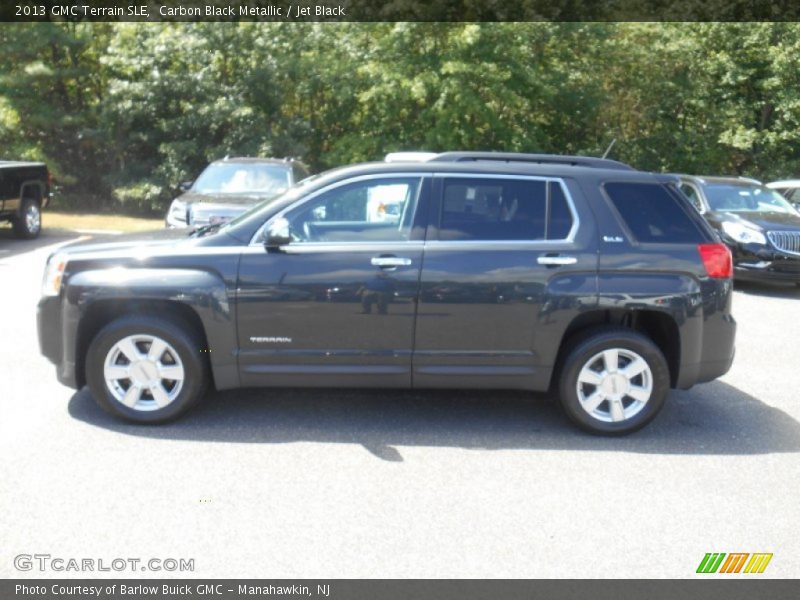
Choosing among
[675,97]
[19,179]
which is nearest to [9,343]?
[19,179]

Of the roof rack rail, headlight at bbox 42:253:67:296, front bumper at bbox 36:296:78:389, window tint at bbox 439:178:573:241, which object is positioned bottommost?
front bumper at bbox 36:296:78:389

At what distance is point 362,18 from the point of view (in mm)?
25000

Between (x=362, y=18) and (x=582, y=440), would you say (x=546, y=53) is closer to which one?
(x=362, y=18)

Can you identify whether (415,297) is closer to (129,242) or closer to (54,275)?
(129,242)

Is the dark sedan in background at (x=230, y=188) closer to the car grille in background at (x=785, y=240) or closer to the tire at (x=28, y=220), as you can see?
the tire at (x=28, y=220)

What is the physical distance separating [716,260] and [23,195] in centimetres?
1453

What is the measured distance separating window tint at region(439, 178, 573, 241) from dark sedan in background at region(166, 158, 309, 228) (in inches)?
276

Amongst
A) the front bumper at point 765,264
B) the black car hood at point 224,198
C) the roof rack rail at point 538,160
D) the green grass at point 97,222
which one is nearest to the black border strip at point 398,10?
the green grass at point 97,222

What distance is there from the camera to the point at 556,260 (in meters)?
5.93

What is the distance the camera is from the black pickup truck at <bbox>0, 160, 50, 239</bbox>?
16656 millimetres

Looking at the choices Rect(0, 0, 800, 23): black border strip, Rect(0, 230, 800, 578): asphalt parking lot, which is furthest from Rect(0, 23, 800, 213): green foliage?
Rect(0, 230, 800, 578): asphalt parking lot

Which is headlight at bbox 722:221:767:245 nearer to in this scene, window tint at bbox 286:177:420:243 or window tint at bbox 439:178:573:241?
window tint at bbox 439:178:573:241

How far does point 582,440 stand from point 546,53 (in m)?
21.5

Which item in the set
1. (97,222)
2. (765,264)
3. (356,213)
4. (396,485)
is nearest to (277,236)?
(356,213)
